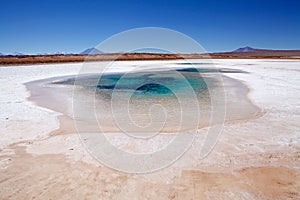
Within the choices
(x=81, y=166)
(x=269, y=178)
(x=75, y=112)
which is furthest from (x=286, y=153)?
(x=75, y=112)

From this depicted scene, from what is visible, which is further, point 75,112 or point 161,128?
Result: point 75,112

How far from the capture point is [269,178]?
13.2 ft

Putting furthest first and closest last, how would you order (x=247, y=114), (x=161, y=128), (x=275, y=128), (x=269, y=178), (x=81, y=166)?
(x=247, y=114) → (x=161, y=128) → (x=275, y=128) → (x=81, y=166) → (x=269, y=178)

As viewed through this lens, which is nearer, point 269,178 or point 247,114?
point 269,178

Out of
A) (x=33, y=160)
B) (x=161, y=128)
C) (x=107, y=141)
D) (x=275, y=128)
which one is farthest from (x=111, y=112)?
(x=275, y=128)

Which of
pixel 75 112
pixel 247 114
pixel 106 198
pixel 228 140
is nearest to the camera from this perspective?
pixel 106 198

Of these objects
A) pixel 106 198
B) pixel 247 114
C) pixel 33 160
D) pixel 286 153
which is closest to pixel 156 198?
pixel 106 198

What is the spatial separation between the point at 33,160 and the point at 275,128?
213 inches

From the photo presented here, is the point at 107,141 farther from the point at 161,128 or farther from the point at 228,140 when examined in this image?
the point at 228,140

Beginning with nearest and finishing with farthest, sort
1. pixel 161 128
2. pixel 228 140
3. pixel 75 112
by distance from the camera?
pixel 228 140
pixel 161 128
pixel 75 112

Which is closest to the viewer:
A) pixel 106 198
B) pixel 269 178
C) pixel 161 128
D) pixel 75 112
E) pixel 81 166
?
pixel 106 198

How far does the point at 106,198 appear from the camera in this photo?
3.53 m

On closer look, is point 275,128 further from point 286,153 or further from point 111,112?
point 111,112

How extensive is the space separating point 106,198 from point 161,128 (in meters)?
3.39
